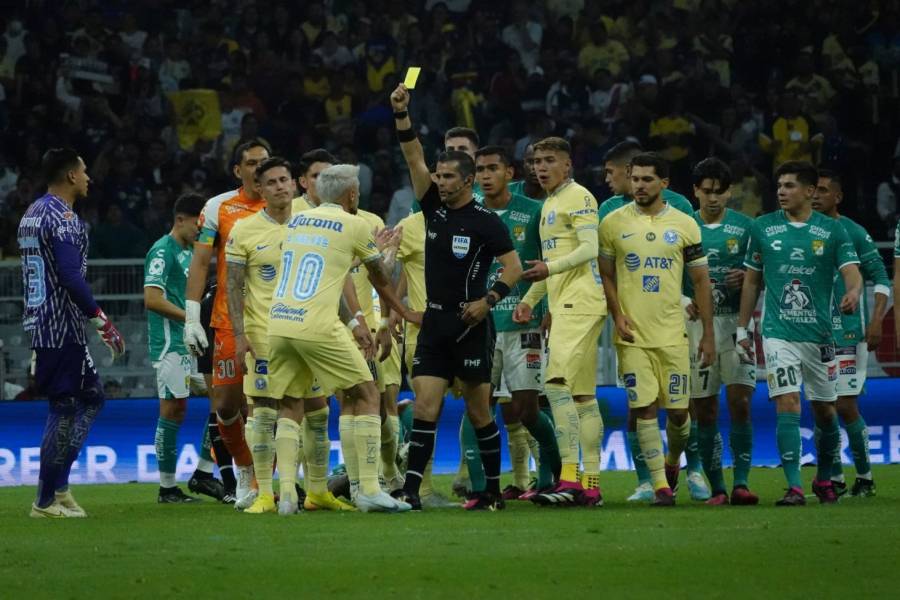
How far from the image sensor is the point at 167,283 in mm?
12906

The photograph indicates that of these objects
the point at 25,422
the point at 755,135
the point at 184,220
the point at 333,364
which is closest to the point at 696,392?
the point at 333,364

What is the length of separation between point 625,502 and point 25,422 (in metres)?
6.78

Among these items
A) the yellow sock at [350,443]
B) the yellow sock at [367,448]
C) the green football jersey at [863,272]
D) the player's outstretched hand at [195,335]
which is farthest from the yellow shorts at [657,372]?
the player's outstretched hand at [195,335]

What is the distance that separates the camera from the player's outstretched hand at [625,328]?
35.0 feet

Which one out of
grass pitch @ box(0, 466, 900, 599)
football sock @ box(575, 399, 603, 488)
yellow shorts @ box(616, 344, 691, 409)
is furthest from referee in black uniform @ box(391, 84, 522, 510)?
yellow shorts @ box(616, 344, 691, 409)

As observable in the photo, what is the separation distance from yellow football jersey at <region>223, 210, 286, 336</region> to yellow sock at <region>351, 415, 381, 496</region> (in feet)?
3.68

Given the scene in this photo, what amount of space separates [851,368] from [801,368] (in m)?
1.66

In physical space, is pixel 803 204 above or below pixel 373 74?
below

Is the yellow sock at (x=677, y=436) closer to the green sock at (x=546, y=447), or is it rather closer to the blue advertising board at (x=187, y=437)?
the green sock at (x=546, y=447)

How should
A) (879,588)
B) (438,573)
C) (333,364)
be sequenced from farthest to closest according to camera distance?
(333,364) < (438,573) < (879,588)

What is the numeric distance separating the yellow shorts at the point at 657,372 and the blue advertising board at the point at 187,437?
4900 mm

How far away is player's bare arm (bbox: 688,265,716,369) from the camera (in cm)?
1080

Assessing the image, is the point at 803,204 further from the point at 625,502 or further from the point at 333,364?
the point at 333,364

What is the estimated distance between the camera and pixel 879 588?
21.9 ft
